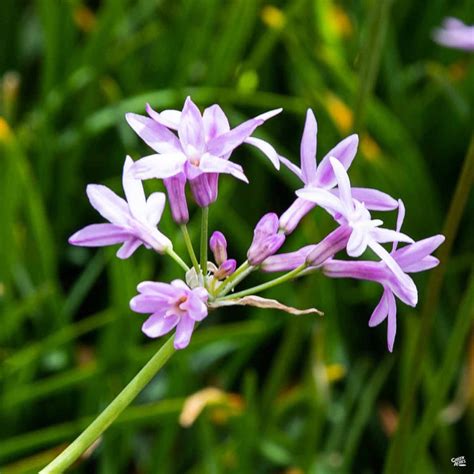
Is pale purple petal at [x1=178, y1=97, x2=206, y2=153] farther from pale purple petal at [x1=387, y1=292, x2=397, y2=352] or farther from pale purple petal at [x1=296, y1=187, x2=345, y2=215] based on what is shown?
pale purple petal at [x1=387, y1=292, x2=397, y2=352]

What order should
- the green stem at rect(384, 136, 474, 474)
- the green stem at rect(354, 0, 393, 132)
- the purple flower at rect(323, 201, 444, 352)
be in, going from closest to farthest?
the purple flower at rect(323, 201, 444, 352) → the green stem at rect(384, 136, 474, 474) → the green stem at rect(354, 0, 393, 132)

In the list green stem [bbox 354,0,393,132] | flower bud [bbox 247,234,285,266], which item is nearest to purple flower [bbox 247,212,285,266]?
flower bud [bbox 247,234,285,266]

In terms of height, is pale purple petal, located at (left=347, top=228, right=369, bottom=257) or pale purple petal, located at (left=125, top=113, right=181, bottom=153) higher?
pale purple petal, located at (left=125, top=113, right=181, bottom=153)

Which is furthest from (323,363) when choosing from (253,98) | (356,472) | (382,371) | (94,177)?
(94,177)

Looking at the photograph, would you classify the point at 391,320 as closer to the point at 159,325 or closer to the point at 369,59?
the point at 159,325

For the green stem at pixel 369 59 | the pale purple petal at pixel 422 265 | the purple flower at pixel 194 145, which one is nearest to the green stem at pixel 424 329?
the green stem at pixel 369 59

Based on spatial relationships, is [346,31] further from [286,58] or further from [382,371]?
[382,371]
